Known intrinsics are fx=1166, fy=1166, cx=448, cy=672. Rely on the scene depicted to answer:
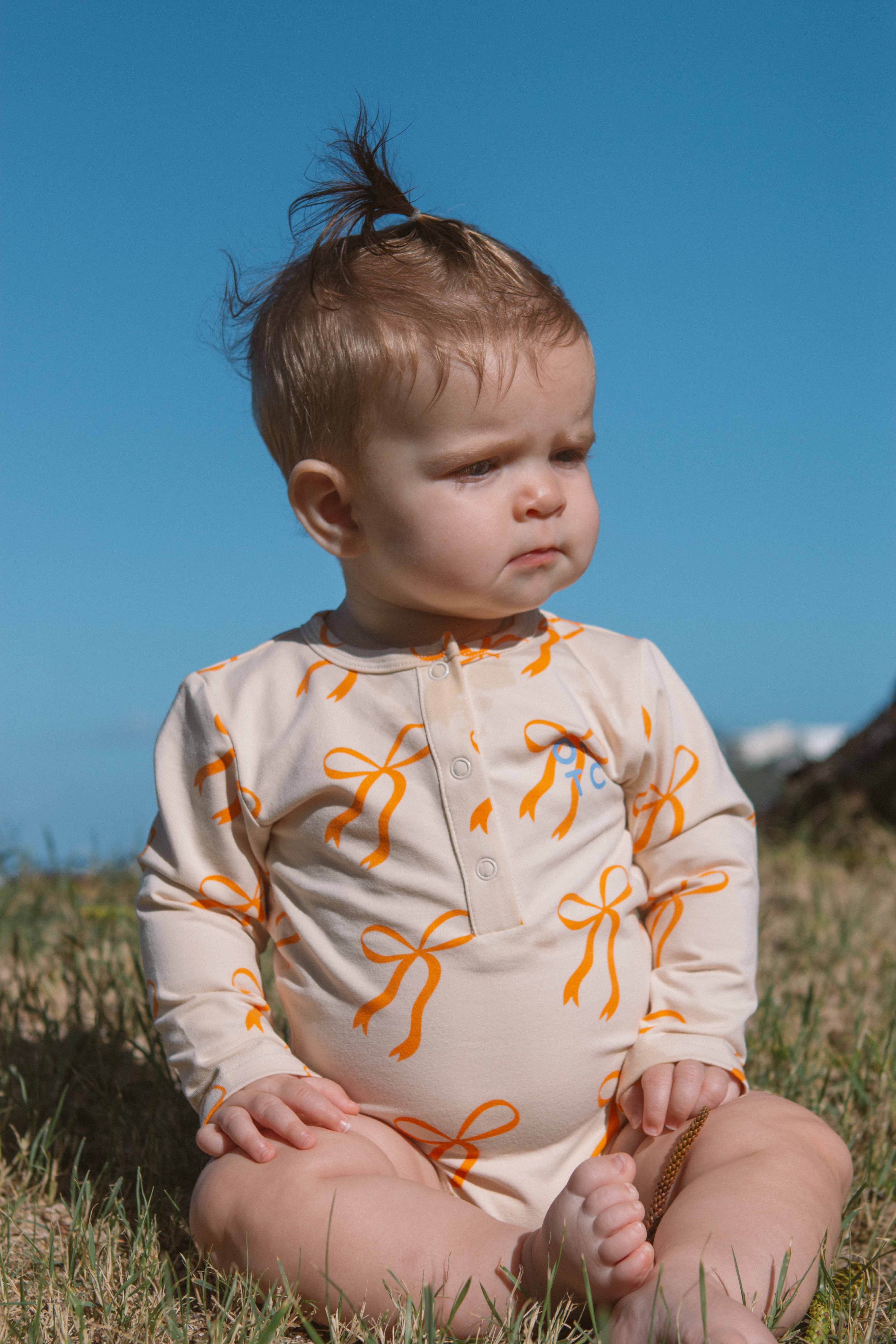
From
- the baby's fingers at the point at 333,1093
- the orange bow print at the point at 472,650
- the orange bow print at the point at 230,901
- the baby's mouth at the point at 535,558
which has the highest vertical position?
the baby's mouth at the point at 535,558

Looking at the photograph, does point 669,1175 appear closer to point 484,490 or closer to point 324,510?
point 484,490

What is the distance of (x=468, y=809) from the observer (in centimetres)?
171

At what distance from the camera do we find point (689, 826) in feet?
6.33

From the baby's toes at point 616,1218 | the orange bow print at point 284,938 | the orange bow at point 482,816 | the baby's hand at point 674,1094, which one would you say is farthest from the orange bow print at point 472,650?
the baby's toes at point 616,1218

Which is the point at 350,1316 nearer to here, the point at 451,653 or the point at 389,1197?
the point at 389,1197

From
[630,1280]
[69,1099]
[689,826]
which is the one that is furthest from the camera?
[69,1099]

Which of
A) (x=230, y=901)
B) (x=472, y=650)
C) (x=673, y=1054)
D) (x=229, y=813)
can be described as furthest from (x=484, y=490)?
(x=673, y=1054)

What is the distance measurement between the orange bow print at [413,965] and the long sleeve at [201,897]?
171 millimetres

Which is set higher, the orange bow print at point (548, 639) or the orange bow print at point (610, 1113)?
the orange bow print at point (548, 639)

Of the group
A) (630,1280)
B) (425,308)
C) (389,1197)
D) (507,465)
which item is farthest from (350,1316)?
(425,308)

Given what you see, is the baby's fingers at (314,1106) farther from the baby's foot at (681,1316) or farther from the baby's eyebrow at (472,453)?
the baby's eyebrow at (472,453)

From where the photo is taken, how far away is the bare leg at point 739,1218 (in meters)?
1.27

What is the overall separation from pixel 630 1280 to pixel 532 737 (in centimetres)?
75

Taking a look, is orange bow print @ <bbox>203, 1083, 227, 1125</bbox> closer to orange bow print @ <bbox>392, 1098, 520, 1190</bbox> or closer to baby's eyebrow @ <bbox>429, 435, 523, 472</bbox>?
orange bow print @ <bbox>392, 1098, 520, 1190</bbox>
